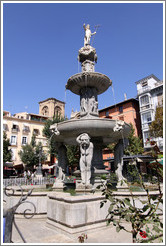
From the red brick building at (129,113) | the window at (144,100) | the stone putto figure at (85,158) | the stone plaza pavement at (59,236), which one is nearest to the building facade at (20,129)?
the red brick building at (129,113)

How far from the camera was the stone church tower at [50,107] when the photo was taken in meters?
61.7

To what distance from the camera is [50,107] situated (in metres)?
61.9

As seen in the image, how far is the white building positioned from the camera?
107 feet

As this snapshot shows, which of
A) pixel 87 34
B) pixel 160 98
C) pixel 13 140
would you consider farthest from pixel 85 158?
pixel 13 140

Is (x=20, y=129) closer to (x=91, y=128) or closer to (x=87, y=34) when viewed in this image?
(x=87, y=34)

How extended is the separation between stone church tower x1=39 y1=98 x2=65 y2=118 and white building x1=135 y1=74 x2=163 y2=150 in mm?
32614

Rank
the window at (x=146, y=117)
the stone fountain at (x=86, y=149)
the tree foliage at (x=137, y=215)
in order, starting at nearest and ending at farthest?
1. the tree foliage at (x=137, y=215)
2. the stone fountain at (x=86, y=149)
3. the window at (x=146, y=117)

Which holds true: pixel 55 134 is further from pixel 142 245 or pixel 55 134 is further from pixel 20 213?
pixel 142 245

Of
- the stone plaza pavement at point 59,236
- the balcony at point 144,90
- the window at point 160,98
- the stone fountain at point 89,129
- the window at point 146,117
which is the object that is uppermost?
the balcony at point 144,90

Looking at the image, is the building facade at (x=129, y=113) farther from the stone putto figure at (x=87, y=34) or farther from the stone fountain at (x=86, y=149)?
the stone fountain at (x=86, y=149)

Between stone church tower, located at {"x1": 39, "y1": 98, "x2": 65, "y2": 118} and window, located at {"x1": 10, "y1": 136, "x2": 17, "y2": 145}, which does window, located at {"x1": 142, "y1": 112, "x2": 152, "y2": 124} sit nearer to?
window, located at {"x1": 10, "y1": 136, "x2": 17, "y2": 145}

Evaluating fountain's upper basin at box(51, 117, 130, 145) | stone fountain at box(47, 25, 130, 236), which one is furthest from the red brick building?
fountain's upper basin at box(51, 117, 130, 145)

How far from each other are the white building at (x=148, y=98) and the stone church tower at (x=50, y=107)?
107 ft

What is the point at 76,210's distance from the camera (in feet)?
12.1
